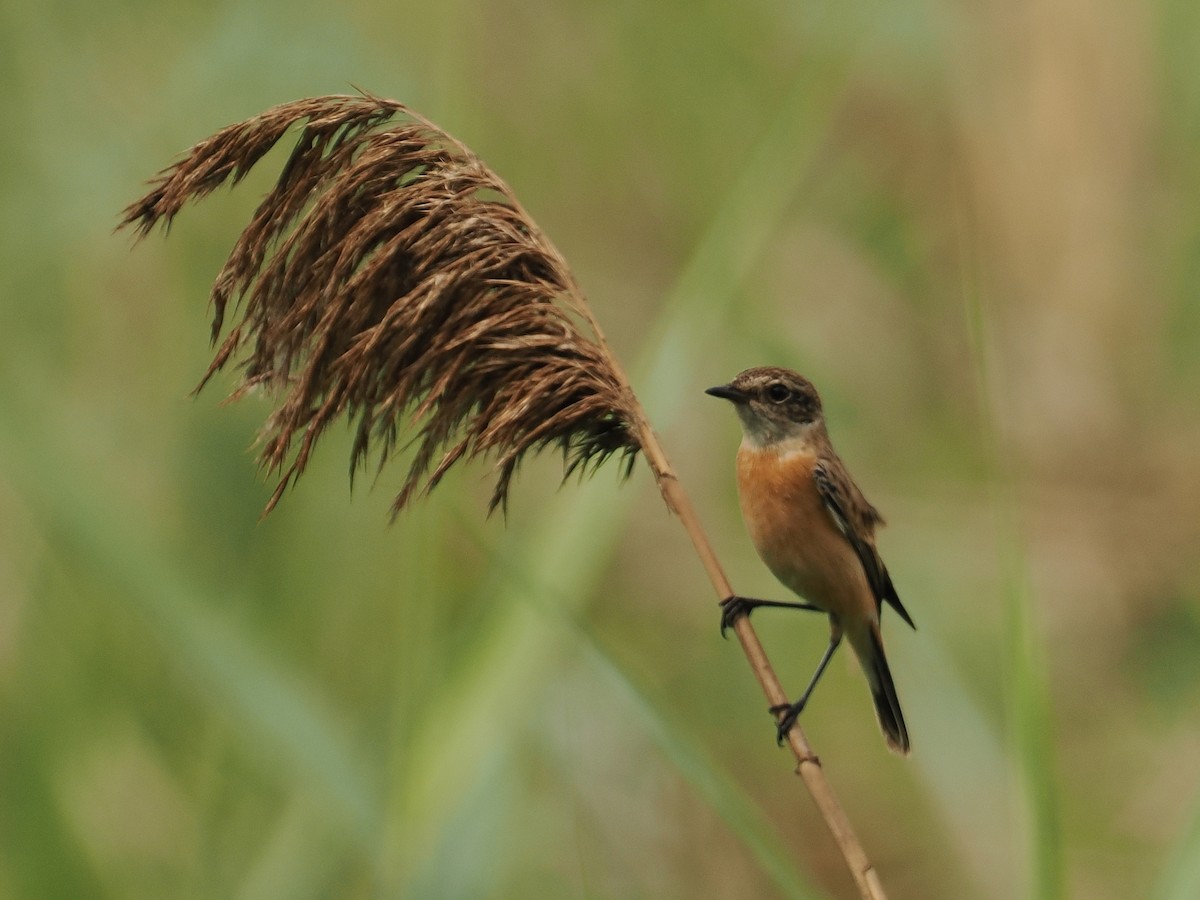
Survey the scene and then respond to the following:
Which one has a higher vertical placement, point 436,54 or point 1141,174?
point 436,54

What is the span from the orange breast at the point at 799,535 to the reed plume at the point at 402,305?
1.44 meters

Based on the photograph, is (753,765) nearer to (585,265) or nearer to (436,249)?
(585,265)

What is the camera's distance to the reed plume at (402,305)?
7.93 feet

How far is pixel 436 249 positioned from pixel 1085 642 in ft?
13.3

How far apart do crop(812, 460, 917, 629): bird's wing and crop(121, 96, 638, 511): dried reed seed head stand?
1532 mm

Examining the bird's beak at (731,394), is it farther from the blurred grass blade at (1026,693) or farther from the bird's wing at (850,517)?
the blurred grass blade at (1026,693)

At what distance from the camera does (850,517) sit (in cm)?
400


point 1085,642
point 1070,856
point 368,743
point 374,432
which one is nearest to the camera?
point 374,432

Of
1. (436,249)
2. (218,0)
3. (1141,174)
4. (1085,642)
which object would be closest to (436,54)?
(436,249)

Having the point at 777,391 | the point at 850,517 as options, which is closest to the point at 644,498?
the point at 850,517

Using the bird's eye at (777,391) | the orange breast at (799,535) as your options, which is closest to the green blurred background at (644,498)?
the orange breast at (799,535)

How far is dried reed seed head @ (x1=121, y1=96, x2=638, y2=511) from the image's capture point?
2422 mm

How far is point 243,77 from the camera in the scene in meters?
4.70

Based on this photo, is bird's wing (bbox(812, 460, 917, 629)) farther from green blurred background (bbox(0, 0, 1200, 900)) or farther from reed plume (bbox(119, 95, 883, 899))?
reed plume (bbox(119, 95, 883, 899))
